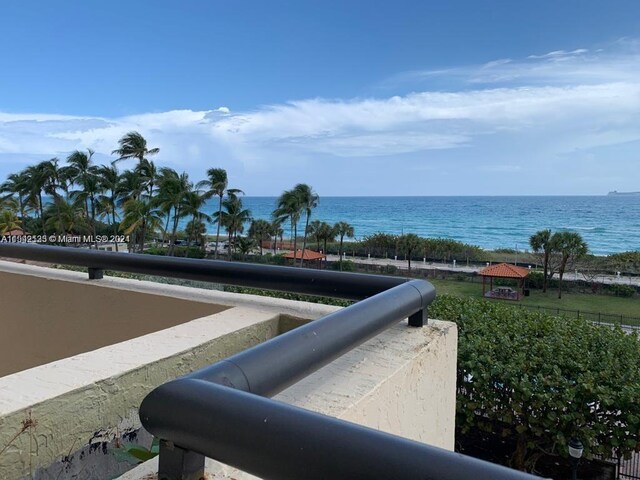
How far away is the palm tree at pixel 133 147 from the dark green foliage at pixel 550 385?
4107 centimetres

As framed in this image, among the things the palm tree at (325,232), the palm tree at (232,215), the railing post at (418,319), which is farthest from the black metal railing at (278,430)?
the palm tree at (325,232)

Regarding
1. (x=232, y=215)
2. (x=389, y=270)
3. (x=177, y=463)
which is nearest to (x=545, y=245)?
(x=389, y=270)

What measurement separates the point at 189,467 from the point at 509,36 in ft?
201

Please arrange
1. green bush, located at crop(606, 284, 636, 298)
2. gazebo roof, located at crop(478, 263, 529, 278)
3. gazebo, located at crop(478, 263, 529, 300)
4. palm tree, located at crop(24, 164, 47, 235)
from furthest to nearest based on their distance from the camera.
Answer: palm tree, located at crop(24, 164, 47, 235), green bush, located at crop(606, 284, 636, 298), gazebo, located at crop(478, 263, 529, 300), gazebo roof, located at crop(478, 263, 529, 278)

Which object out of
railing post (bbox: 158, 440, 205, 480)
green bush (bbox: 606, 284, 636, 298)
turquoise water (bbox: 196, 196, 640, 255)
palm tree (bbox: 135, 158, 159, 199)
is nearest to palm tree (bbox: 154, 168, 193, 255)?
palm tree (bbox: 135, 158, 159, 199)

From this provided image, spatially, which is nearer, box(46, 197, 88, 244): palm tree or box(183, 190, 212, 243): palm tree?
box(183, 190, 212, 243): palm tree

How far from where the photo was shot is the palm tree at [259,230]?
46.2 meters

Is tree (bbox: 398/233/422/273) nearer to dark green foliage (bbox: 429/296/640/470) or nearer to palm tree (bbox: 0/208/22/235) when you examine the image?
dark green foliage (bbox: 429/296/640/470)

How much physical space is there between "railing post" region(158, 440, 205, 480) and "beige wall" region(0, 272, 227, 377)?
1.40 metres

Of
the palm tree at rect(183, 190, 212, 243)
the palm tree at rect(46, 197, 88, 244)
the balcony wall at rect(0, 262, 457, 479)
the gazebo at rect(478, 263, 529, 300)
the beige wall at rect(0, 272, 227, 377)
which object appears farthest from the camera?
the palm tree at rect(46, 197, 88, 244)

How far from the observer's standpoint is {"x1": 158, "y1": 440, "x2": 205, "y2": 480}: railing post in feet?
2.62

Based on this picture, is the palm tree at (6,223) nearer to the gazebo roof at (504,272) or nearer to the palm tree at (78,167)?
the palm tree at (78,167)

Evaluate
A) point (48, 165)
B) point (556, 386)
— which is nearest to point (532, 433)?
point (556, 386)

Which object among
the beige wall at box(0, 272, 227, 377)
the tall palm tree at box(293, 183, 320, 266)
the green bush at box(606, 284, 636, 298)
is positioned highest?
the tall palm tree at box(293, 183, 320, 266)
